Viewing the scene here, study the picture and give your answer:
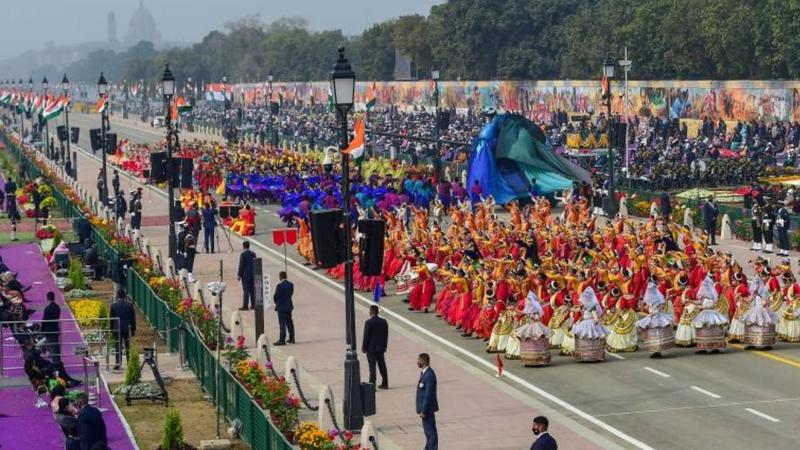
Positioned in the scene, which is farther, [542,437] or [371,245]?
[371,245]

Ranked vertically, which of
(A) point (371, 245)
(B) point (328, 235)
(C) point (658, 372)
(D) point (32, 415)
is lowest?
(D) point (32, 415)

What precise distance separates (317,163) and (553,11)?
6338cm

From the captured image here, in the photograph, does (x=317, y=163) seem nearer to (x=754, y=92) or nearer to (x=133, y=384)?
(x=754, y=92)

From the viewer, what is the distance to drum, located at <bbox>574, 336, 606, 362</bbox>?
29.2 meters

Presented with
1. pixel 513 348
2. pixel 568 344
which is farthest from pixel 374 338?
pixel 568 344

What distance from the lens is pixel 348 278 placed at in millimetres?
23031

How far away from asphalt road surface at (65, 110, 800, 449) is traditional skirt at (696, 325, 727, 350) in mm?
189

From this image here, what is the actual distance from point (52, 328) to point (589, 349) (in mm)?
9751

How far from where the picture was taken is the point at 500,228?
40406mm

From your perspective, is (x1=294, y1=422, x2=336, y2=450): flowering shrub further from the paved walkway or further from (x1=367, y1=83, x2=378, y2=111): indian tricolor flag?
(x1=367, y1=83, x2=378, y2=111): indian tricolor flag

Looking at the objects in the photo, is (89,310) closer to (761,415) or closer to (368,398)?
(368,398)

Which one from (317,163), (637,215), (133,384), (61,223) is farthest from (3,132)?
(133,384)

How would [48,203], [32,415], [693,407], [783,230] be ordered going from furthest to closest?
[48,203], [783,230], [32,415], [693,407]

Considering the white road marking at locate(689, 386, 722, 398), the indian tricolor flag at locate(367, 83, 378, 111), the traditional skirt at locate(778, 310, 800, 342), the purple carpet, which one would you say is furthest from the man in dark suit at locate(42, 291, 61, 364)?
the indian tricolor flag at locate(367, 83, 378, 111)
